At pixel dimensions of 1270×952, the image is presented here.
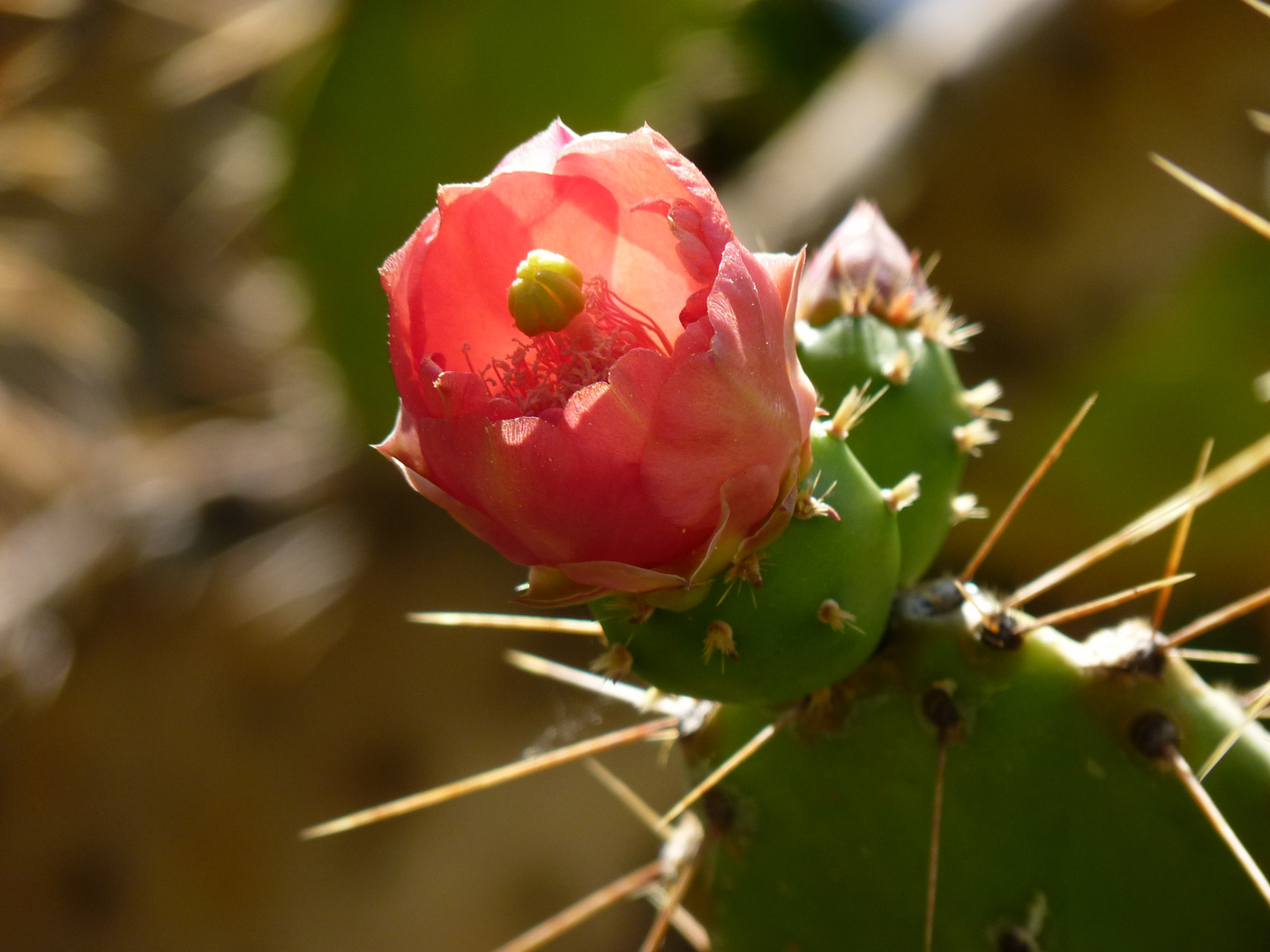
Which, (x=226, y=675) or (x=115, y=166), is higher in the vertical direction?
(x=115, y=166)

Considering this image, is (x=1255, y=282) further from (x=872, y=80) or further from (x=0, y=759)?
(x=0, y=759)

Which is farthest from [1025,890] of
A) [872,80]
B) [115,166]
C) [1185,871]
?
[115,166]

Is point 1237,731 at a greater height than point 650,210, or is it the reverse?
point 650,210

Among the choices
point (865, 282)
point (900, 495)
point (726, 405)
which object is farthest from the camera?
point (865, 282)

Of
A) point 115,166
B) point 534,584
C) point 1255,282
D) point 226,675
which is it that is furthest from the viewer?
point 115,166

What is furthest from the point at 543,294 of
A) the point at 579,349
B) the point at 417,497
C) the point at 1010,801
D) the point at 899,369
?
the point at 417,497

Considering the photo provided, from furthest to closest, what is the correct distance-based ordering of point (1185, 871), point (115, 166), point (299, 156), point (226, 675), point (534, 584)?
1. point (115, 166)
2. point (226, 675)
3. point (299, 156)
4. point (1185, 871)
5. point (534, 584)

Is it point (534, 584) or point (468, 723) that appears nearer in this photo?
point (534, 584)

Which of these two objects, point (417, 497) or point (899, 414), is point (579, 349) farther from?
point (417, 497)
